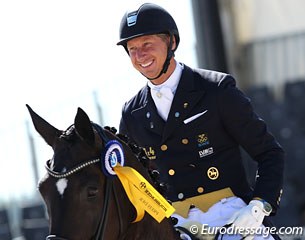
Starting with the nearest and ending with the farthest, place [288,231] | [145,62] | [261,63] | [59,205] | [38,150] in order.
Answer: [59,205] → [145,62] → [288,231] → [38,150] → [261,63]

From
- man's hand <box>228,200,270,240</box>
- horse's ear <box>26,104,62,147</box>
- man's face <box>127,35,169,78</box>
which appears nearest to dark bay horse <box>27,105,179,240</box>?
horse's ear <box>26,104,62,147</box>

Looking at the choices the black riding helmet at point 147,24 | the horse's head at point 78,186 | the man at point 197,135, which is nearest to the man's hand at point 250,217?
the man at point 197,135

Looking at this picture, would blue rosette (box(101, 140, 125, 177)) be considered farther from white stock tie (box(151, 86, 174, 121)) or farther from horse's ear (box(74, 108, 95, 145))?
white stock tie (box(151, 86, 174, 121))

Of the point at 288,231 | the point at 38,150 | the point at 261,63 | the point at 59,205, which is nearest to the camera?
the point at 59,205

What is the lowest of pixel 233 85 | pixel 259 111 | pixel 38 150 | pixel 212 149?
pixel 259 111

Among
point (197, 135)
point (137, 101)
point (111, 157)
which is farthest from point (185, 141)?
point (111, 157)

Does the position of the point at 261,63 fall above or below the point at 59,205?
below

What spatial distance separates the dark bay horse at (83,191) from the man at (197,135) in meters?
0.58

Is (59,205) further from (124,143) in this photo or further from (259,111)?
(259,111)

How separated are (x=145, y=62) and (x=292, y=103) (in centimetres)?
1252

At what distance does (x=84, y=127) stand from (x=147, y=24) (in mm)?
901

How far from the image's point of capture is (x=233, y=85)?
449 cm

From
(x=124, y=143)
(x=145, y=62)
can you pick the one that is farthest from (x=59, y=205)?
(x=145, y=62)

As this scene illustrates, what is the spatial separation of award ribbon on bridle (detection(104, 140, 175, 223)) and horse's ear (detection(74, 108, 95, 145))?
0.34 ft
